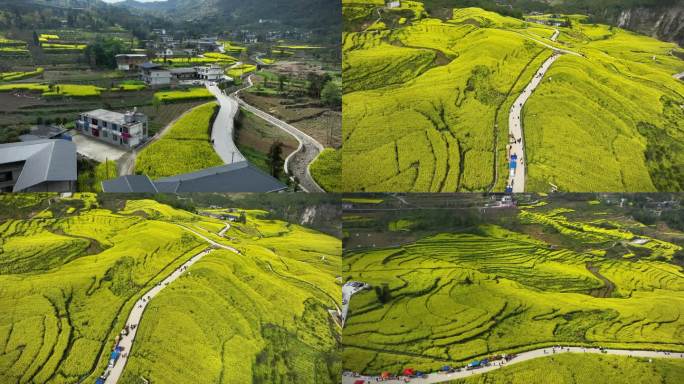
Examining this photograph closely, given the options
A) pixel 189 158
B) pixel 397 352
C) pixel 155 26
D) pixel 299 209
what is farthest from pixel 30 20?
pixel 397 352

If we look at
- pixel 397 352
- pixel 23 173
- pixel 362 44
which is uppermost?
pixel 362 44

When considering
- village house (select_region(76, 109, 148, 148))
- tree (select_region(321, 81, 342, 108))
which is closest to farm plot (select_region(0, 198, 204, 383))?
village house (select_region(76, 109, 148, 148))

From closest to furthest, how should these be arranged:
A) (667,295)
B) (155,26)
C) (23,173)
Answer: (23,173)
(667,295)
(155,26)

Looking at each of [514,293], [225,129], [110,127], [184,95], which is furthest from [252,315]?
[514,293]

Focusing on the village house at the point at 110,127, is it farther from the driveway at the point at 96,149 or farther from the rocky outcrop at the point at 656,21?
the rocky outcrop at the point at 656,21

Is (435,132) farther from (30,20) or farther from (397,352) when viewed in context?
(30,20)

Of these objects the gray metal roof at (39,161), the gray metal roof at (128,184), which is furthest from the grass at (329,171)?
the gray metal roof at (39,161)

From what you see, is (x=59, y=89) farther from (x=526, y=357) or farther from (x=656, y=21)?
(x=656, y=21)
